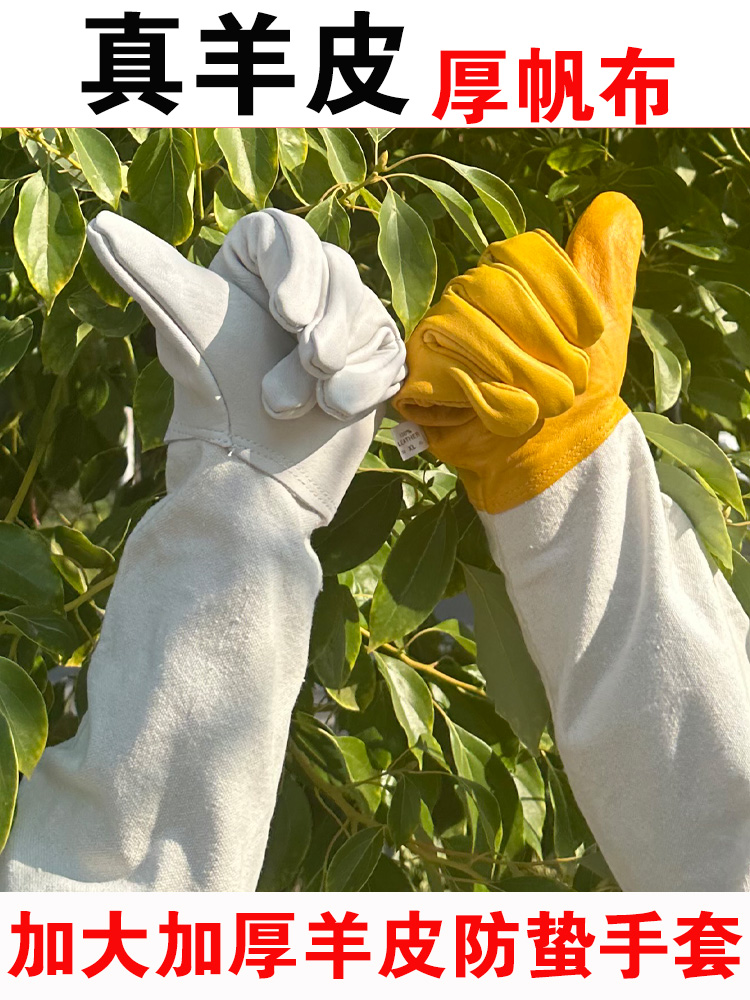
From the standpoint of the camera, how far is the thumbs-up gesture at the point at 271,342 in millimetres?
629

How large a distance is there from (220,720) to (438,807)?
→ 1.93 ft

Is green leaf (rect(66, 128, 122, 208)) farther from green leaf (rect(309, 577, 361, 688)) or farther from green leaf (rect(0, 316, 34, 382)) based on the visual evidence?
green leaf (rect(309, 577, 361, 688))

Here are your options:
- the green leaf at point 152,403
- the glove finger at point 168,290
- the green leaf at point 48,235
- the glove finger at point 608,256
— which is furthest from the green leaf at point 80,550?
the glove finger at point 608,256

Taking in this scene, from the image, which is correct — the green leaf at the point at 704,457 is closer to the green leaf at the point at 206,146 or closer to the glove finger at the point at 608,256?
the glove finger at the point at 608,256

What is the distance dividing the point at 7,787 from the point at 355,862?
33cm

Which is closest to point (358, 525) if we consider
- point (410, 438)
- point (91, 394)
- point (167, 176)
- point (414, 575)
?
point (414, 575)

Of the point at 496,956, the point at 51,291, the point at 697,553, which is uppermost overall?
the point at 51,291

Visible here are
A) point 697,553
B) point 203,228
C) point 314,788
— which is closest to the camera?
point 697,553

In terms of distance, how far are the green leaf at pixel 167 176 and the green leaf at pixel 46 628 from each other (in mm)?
257

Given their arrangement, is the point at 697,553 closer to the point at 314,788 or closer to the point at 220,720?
the point at 220,720

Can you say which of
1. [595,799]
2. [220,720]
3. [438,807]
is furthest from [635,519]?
[438,807]

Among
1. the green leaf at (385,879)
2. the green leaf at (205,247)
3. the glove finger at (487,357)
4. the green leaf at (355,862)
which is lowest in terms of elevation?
the green leaf at (385,879)

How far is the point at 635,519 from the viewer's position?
72cm

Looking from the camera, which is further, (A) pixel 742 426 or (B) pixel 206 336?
(A) pixel 742 426
